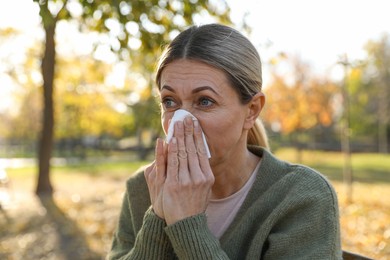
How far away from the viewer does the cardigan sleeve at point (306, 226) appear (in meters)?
1.95

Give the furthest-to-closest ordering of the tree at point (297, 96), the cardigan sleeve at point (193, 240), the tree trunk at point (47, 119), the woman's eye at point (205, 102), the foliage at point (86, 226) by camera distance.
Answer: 1. the tree at point (297, 96)
2. the tree trunk at point (47, 119)
3. the foliage at point (86, 226)
4. the woman's eye at point (205, 102)
5. the cardigan sleeve at point (193, 240)

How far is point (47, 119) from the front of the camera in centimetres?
1172

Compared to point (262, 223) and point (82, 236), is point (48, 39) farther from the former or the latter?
point (262, 223)

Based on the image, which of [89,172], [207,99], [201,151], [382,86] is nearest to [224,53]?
[207,99]

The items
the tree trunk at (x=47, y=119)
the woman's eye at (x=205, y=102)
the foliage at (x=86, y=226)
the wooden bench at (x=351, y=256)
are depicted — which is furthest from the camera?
the tree trunk at (x=47, y=119)

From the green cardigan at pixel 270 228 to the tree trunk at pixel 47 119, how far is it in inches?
381

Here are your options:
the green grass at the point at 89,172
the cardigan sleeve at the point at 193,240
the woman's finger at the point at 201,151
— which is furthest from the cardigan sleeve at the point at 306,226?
the green grass at the point at 89,172

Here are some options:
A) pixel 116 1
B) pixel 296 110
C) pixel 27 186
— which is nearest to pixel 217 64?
pixel 116 1

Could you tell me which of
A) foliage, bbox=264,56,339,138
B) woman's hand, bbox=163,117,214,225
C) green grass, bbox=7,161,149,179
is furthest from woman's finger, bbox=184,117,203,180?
foliage, bbox=264,56,339,138

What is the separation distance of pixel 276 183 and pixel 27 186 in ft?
54.3

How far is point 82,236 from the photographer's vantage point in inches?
291

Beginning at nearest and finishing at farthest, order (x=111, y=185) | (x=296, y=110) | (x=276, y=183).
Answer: (x=276, y=183) → (x=111, y=185) → (x=296, y=110)

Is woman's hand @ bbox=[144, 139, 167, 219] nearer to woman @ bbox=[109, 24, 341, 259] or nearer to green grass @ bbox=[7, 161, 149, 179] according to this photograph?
woman @ bbox=[109, 24, 341, 259]

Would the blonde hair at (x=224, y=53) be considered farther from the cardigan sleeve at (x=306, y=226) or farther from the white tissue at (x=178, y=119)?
the cardigan sleeve at (x=306, y=226)
